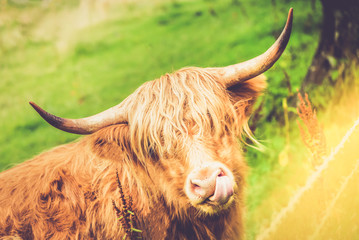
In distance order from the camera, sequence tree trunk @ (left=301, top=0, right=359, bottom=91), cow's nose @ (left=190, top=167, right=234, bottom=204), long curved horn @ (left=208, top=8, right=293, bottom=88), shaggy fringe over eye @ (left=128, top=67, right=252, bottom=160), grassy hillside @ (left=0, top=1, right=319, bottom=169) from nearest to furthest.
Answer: cow's nose @ (left=190, top=167, right=234, bottom=204) → long curved horn @ (left=208, top=8, right=293, bottom=88) → shaggy fringe over eye @ (left=128, top=67, right=252, bottom=160) → tree trunk @ (left=301, top=0, right=359, bottom=91) → grassy hillside @ (left=0, top=1, right=319, bottom=169)

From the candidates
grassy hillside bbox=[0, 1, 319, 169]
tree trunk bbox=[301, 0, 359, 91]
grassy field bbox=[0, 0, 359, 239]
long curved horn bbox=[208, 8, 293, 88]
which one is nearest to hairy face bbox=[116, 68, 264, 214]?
long curved horn bbox=[208, 8, 293, 88]

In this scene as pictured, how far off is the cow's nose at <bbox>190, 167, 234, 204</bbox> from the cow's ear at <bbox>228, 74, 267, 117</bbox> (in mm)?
784

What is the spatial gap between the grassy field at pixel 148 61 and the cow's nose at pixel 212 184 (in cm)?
95

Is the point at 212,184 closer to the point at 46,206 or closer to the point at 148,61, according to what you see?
the point at 46,206

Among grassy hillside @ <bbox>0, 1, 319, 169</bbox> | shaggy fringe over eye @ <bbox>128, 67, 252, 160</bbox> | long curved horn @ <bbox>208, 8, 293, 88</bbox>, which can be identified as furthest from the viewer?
grassy hillside @ <bbox>0, 1, 319, 169</bbox>

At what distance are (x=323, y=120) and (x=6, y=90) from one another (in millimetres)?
7924

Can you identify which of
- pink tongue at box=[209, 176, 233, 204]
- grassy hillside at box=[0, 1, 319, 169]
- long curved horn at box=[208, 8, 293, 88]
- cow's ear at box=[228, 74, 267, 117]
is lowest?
pink tongue at box=[209, 176, 233, 204]

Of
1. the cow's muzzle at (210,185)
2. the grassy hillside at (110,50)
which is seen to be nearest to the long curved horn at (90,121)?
the cow's muzzle at (210,185)

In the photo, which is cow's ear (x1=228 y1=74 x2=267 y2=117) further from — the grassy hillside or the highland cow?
the grassy hillside

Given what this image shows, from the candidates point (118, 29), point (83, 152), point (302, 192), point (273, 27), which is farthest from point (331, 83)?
point (118, 29)

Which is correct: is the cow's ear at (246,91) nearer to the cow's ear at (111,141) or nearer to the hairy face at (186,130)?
the hairy face at (186,130)

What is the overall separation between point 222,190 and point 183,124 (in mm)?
651

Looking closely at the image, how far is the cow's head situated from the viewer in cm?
247

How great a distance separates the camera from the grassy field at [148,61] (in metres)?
4.11
